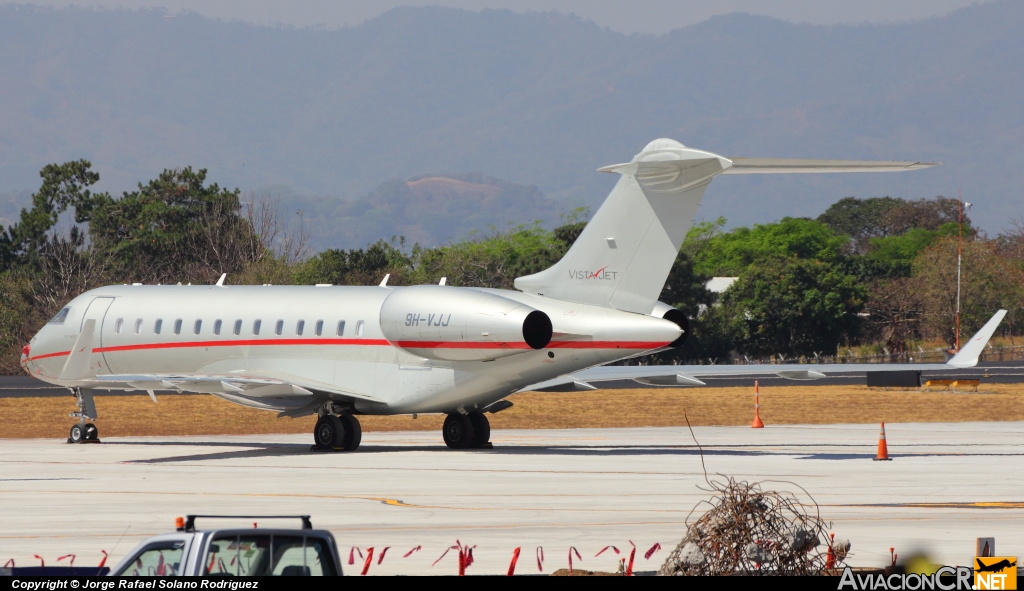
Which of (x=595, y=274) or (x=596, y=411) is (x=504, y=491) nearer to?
(x=595, y=274)

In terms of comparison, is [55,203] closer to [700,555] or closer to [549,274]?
[549,274]

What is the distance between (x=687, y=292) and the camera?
8469 centimetres

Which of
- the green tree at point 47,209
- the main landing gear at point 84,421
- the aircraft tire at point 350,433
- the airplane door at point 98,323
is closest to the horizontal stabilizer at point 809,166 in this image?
the aircraft tire at point 350,433

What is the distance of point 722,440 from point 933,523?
59.9ft

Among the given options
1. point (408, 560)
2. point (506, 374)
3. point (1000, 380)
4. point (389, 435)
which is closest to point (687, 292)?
point (1000, 380)

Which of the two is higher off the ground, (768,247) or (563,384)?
(768,247)

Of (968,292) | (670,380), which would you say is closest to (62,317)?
(670,380)

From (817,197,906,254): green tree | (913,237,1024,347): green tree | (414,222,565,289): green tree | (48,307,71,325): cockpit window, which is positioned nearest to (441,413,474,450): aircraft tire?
(48,307,71,325): cockpit window

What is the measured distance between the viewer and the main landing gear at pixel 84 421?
33156 mm

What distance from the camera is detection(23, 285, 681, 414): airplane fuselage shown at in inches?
1093

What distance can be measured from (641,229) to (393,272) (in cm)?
5460

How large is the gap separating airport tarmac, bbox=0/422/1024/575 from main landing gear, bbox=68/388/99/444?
461 mm

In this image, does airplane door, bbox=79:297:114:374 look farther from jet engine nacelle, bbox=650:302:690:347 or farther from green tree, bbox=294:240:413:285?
green tree, bbox=294:240:413:285

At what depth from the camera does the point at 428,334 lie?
28.8m
